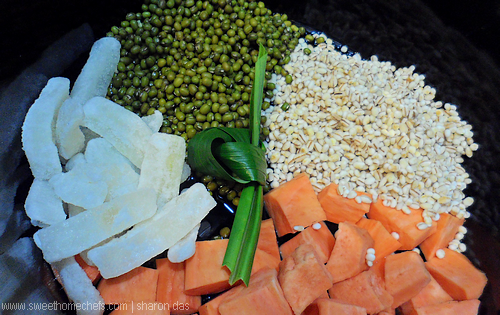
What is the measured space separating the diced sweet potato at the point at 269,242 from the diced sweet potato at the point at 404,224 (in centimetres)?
72

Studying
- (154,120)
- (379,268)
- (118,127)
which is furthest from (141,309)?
(379,268)

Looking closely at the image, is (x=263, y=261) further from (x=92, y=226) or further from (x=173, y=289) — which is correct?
(x=92, y=226)

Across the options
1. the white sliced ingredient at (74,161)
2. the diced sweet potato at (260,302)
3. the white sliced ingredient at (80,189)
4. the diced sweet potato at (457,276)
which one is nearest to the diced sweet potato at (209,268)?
the diced sweet potato at (260,302)

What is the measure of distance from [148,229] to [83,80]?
107 centimetres

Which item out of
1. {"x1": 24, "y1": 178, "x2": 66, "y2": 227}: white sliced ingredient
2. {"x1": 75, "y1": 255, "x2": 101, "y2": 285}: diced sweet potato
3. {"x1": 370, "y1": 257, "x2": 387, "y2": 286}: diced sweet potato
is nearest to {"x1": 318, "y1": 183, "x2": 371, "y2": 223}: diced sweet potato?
{"x1": 370, "y1": 257, "x2": 387, "y2": 286}: diced sweet potato

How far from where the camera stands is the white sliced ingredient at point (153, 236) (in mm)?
1607

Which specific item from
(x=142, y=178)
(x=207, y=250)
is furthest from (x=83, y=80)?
(x=207, y=250)

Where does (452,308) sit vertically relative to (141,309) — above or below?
above

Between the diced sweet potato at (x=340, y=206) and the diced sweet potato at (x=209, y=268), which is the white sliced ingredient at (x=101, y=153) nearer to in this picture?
the diced sweet potato at (x=209, y=268)

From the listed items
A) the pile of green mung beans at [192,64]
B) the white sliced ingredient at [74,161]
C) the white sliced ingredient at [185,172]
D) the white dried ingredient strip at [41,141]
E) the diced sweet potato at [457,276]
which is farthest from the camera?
the pile of green mung beans at [192,64]

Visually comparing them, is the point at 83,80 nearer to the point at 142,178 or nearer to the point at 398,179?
the point at 142,178

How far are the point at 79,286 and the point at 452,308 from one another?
2.12 metres

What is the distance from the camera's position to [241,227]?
1815 millimetres

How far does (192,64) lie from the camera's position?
7.30 ft
